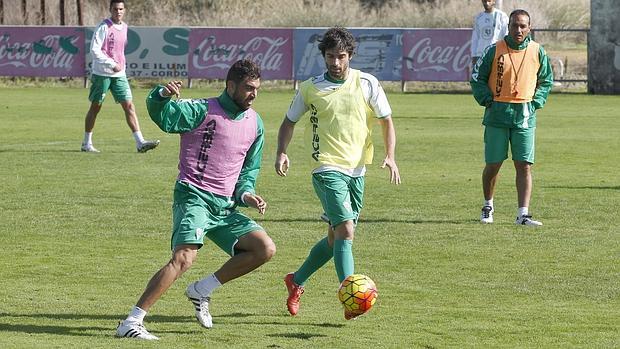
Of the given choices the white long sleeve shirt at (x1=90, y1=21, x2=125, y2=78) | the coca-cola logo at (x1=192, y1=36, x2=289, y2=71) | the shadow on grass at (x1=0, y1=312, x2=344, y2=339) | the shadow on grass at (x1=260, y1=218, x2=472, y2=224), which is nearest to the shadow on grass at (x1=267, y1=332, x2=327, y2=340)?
the shadow on grass at (x1=0, y1=312, x2=344, y2=339)

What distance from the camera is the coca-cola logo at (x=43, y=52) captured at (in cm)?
3625

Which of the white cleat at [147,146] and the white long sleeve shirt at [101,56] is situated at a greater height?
the white long sleeve shirt at [101,56]

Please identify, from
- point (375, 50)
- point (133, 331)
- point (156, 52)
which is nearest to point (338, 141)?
point (133, 331)

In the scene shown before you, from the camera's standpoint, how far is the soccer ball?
313 inches

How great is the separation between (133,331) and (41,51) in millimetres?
29726

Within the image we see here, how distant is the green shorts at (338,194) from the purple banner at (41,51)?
28342mm

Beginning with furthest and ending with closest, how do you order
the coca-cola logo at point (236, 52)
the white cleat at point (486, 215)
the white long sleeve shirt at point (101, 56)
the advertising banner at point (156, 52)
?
the advertising banner at point (156, 52) < the coca-cola logo at point (236, 52) < the white long sleeve shirt at point (101, 56) < the white cleat at point (486, 215)

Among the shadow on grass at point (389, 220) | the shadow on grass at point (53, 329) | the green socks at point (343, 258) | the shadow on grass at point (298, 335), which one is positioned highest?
the green socks at point (343, 258)

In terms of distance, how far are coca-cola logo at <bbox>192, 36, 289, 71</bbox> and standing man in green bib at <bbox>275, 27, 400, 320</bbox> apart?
87.9 feet

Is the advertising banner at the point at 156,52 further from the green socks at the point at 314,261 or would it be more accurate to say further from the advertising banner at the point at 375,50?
the green socks at the point at 314,261

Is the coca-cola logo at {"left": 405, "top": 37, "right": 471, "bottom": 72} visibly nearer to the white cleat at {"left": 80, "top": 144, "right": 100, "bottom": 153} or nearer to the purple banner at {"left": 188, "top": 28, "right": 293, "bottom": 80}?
the purple banner at {"left": 188, "top": 28, "right": 293, "bottom": 80}

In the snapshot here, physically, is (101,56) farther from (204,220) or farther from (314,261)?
(204,220)

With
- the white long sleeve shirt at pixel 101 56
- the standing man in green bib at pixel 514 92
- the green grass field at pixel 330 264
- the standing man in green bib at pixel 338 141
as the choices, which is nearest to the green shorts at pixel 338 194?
the standing man in green bib at pixel 338 141

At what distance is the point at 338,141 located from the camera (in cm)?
862
